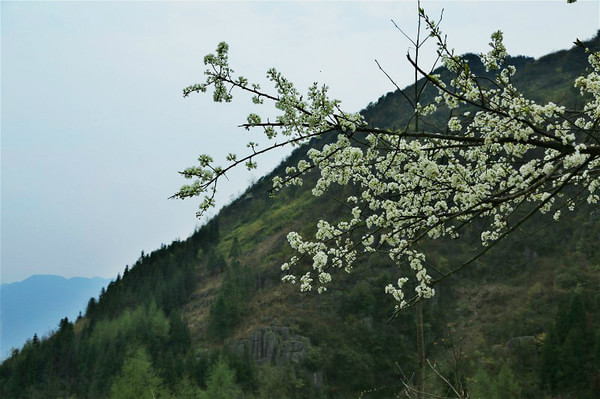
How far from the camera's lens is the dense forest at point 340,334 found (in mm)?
30438

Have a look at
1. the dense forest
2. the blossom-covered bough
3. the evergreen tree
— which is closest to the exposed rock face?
the dense forest

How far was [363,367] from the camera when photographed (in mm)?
38406

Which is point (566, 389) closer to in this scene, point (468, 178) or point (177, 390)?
point (177, 390)

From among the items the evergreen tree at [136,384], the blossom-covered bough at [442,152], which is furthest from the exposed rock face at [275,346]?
the blossom-covered bough at [442,152]

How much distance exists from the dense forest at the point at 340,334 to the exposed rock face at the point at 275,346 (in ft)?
0.47

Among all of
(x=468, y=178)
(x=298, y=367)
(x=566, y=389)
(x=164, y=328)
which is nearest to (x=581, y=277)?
(x=566, y=389)

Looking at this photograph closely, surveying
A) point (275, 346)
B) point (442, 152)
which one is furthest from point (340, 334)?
point (442, 152)

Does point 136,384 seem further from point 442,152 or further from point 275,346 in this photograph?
point 442,152

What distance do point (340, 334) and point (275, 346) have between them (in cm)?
734

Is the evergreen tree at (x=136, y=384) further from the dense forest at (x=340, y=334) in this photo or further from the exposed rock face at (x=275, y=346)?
the exposed rock face at (x=275, y=346)

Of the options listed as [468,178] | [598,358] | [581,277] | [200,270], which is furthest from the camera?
[200,270]

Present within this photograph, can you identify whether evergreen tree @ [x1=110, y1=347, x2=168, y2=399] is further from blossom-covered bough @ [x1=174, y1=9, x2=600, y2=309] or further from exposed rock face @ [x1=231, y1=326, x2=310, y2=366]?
blossom-covered bough @ [x1=174, y1=9, x2=600, y2=309]

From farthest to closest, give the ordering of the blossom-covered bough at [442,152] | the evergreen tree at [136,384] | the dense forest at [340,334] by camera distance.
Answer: the dense forest at [340,334] < the evergreen tree at [136,384] < the blossom-covered bough at [442,152]

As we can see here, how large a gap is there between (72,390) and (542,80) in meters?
101
